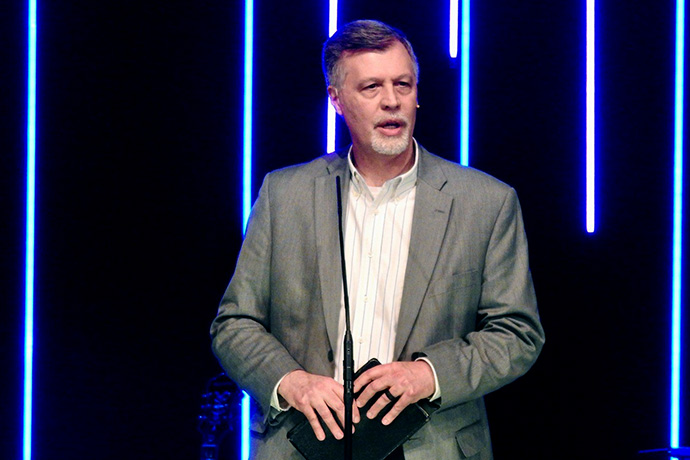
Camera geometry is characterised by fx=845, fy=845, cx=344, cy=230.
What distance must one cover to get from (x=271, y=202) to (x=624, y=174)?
1289mm

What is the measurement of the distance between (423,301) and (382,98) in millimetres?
552

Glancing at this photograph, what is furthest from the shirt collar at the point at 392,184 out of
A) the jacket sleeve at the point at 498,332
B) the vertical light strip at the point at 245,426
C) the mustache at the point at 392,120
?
the vertical light strip at the point at 245,426

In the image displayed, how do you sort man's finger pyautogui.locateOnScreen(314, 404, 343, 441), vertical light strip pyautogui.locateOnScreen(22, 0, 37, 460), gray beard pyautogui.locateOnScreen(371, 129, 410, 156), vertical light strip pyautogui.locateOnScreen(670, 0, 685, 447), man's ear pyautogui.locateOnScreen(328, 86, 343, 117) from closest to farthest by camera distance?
man's finger pyautogui.locateOnScreen(314, 404, 343, 441)
gray beard pyautogui.locateOnScreen(371, 129, 410, 156)
man's ear pyautogui.locateOnScreen(328, 86, 343, 117)
vertical light strip pyautogui.locateOnScreen(670, 0, 685, 447)
vertical light strip pyautogui.locateOnScreen(22, 0, 37, 460)

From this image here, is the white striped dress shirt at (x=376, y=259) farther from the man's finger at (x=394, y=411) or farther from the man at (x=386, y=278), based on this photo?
the man's finger at (x=394, y=411)

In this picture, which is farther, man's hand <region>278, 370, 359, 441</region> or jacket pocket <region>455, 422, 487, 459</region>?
jacket pocket <region>455, 422, 487, 459</region>

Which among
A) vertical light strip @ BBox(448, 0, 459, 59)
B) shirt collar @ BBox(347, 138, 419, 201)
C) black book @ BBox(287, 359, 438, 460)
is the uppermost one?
vertical light strip @ BBox(448, 0, 459, 59)

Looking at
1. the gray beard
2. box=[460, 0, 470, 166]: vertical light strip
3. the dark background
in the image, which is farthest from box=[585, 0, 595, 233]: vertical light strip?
the gray beard

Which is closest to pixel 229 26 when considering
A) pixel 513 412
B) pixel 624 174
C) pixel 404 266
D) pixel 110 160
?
pixel 110 160

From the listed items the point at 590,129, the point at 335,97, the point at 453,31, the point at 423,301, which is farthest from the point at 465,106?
the point at 423,301

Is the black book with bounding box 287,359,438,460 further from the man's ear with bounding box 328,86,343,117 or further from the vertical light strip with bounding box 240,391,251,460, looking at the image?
the vertical light strip with bounding box 240,391,251,460

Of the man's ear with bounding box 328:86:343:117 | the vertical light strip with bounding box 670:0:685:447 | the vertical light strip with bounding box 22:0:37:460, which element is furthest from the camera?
the vertical light strip with bounding box 22:0:37:460

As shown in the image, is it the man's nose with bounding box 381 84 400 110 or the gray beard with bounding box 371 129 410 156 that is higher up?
the man's nose with bounding box 381 84 400 110

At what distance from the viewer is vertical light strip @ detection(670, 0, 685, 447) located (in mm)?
2844

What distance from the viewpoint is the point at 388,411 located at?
192cm
